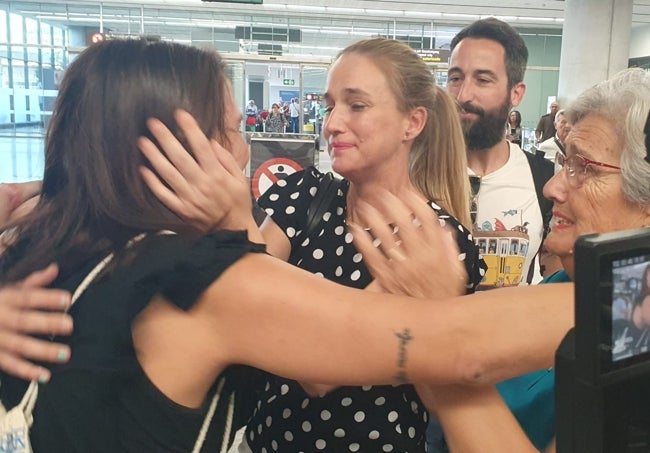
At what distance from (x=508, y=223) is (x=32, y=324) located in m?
1.73

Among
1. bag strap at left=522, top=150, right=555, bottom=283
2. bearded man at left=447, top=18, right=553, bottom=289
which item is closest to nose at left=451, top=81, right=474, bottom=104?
bearded man at left=447, top=18, right=553, bottom=289

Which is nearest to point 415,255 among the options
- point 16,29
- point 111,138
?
point 111,138

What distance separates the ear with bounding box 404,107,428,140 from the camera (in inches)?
70.0

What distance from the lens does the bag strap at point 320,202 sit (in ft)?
5.40

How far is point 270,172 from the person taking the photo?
5805mm

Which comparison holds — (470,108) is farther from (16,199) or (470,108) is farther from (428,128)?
(16,199)

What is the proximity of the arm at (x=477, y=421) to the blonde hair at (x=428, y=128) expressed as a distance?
78cm

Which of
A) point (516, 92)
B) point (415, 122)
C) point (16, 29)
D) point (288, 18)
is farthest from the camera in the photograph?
point (16, 29)

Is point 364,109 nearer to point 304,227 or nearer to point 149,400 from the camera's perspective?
point 304,227

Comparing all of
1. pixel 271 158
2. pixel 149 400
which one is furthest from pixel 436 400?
pixel 271 158

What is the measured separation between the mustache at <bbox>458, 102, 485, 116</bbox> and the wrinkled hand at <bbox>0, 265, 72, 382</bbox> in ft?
6.25

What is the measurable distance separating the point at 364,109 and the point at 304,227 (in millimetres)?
377

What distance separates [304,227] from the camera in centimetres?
165

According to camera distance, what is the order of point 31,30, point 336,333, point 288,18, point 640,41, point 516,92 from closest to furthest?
point 336,333, point 516,92, point 288,18, point 640,41, point 31,30
